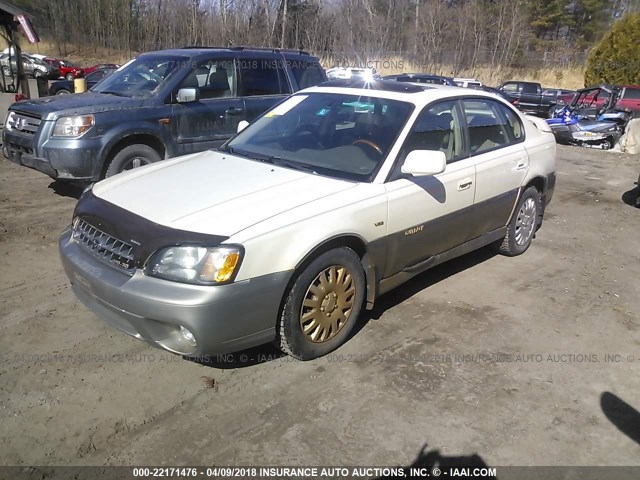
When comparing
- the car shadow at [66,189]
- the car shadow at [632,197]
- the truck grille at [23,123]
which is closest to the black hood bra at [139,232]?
the truck grille at [23,123]

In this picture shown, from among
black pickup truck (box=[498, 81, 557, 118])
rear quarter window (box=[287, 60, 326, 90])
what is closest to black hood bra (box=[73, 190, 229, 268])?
rear quarter window (box=[287, 60, 326, 90])

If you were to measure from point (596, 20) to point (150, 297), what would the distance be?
60.6m

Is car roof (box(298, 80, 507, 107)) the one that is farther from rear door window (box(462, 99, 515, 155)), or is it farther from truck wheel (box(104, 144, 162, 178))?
truck wheel (box(104, 144, 162, 178))

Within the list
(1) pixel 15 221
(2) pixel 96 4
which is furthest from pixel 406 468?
(2) pixel 96 4

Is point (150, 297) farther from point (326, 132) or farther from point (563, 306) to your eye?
point (563, 306)

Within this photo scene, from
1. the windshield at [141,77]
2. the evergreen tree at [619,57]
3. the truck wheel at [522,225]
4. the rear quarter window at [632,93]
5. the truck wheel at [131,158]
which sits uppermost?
the evergreen tree at [619,57]

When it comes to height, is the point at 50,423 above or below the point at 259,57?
below

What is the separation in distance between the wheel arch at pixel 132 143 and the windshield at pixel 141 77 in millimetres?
551

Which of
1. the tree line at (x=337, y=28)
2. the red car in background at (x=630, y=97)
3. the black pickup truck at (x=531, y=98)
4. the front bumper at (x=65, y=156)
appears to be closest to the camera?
the front bumper at (x=65, y=156)

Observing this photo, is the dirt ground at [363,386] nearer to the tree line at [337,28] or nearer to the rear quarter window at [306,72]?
the rear quarter window at [306,72]

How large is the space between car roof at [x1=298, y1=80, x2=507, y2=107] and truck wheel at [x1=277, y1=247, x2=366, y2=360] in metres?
1.46

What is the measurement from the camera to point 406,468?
2.67 m

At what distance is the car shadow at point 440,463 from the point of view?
2.65 m

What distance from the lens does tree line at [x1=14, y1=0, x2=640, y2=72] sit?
136 feet
